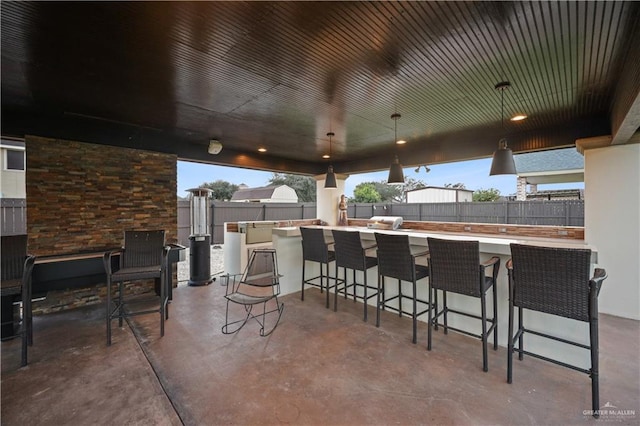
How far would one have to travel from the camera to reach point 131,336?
3.07 metres

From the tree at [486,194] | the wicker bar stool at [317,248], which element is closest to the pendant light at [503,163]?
the wicker bar stool at [317,248]

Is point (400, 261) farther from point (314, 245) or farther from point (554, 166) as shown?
point (554, 166)

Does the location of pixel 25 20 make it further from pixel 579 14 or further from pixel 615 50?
pixel 615 50

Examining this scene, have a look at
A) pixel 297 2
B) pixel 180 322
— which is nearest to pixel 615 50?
pixel 297 2

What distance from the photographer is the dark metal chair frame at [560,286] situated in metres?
1.90

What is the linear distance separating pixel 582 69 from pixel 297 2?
2.56 meters

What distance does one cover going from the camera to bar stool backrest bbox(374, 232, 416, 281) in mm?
2928

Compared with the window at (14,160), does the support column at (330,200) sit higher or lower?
lower

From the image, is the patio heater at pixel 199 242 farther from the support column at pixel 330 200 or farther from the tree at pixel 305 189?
the tree at pixel 305 189

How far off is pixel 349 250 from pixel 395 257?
2.30ft

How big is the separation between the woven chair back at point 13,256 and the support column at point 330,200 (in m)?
5.47

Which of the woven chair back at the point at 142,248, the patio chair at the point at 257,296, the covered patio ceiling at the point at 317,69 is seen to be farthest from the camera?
the woven chair back at the point at 142,248

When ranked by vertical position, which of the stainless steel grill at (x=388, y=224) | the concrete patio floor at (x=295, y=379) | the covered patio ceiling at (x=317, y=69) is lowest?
the concrete patio floor at (x=295, y=379)

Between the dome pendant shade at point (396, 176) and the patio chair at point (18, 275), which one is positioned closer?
the patio chair at point (18, 275)
